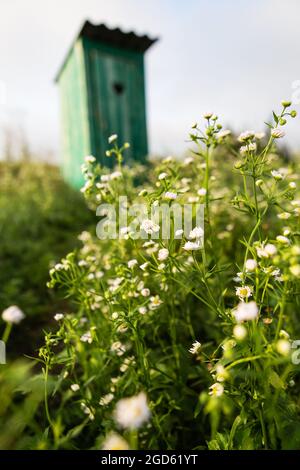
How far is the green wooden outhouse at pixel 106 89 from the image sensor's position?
16.3 ft

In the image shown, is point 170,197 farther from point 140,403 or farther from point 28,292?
point 28,292

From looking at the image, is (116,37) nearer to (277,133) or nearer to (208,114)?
(208,114)

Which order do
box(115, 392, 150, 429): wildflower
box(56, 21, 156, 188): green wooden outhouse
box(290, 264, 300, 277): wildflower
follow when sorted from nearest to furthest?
1. box(115, 392, 150, 429): wildflower
2. box(290, 264, 300, 277): wildflower
3. box(56, 21, 156, 188): green wooden outhouse

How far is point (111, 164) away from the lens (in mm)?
5219

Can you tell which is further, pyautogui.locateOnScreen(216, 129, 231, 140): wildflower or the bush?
the bush

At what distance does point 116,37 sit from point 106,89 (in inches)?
28.5

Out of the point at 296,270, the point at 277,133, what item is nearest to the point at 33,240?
the point at 277,133

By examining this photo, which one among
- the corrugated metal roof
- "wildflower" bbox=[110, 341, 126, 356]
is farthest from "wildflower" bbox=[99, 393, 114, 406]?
the corrugated metal roof

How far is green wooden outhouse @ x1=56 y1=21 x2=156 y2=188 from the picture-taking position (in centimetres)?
498

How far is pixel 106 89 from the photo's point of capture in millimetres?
5133

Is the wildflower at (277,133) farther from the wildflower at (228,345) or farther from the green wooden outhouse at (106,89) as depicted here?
the green wooden outhouse at (106,89)

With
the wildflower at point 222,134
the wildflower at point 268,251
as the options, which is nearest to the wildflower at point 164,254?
the wildflower at point 268,251

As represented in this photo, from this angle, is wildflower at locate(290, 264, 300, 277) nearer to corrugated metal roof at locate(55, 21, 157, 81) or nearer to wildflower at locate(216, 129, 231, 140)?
wildflower at locate(216, 129, 231, 140)
